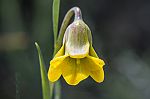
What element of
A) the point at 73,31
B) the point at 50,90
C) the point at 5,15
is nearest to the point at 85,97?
the point at 5,15

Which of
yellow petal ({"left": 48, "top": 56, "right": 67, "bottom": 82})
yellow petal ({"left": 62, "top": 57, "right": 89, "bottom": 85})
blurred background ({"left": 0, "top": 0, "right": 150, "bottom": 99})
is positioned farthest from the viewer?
blurred background ({"left": 0, "top": 0, "right": 150, "bottom": 99})

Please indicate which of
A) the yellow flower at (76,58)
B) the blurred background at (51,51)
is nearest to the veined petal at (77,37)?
the yellow flower at (76,58)

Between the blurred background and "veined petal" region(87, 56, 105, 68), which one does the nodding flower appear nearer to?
"veined petal" region(87, 56, 105, 68)

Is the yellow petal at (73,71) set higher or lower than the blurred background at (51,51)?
higher

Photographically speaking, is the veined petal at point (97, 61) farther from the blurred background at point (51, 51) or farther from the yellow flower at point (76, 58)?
the blurred background at point (51, 51)

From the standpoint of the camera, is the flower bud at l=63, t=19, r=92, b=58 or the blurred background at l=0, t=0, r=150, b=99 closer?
the flower bud at l=63, t=19, r=92, b=58

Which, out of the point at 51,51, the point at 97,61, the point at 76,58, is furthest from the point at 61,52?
the point at 51,51

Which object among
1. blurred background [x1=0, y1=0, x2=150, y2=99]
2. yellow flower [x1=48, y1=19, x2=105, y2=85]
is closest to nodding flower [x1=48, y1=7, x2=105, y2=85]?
yellow flower [x1=48, y1=19, x2=105, y2=85]

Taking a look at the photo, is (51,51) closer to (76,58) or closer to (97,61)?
(76,58)
